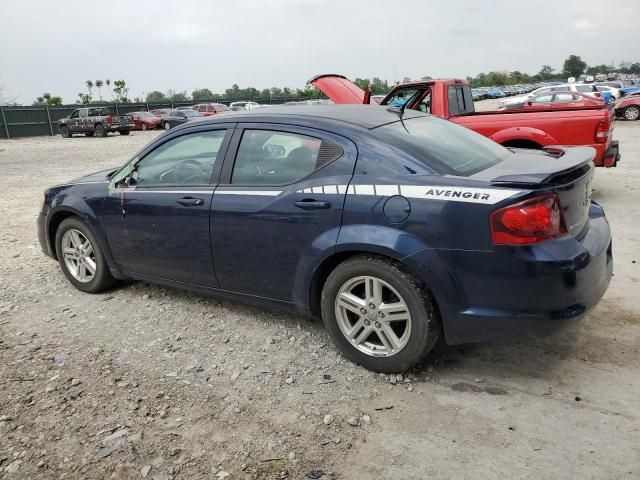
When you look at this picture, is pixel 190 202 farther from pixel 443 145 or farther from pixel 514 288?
pixel 514 288

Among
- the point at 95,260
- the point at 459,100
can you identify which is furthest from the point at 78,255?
the point at 459,100

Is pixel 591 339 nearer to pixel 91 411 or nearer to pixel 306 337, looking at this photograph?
pixel 306 337

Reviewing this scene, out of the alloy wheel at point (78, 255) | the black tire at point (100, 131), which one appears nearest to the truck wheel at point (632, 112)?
the alloy wheel at point (78, 255)

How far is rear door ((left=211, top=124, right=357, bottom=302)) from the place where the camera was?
10.9ft

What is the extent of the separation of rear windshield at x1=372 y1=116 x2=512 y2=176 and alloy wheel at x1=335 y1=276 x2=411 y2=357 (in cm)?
79

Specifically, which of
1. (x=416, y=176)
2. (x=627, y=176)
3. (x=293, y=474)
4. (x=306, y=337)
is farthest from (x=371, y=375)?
(x=627, y=176)

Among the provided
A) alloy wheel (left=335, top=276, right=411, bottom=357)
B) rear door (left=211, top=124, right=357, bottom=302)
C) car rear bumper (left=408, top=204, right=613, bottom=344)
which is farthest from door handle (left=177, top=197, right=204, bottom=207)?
car rear bumper (left=408, top=204, right=613, bottom=344)

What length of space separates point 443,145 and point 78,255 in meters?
3.31

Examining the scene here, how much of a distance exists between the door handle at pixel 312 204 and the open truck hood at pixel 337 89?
674 centimetres

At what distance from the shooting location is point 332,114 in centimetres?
372

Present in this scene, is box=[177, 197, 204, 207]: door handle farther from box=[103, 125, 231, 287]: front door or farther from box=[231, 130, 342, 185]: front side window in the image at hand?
box=[231, 130, 342, 185]: front side window

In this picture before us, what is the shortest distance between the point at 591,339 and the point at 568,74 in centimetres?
14572

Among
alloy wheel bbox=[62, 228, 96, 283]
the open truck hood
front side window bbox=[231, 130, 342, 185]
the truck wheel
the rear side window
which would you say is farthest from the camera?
the truck wheel

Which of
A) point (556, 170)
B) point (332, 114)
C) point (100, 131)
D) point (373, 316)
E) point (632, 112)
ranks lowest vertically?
point (373, 316)
